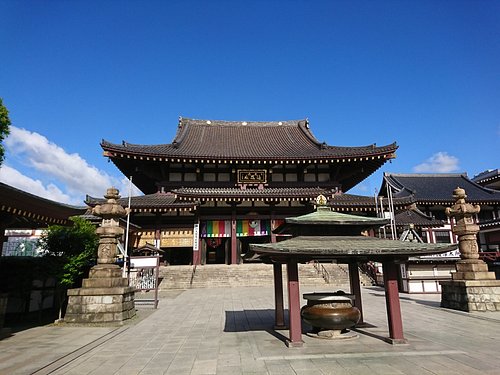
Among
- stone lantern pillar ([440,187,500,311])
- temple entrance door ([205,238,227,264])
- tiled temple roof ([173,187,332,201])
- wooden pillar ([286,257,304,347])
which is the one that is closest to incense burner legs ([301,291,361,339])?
wooden pillar ([286,257,304,347])

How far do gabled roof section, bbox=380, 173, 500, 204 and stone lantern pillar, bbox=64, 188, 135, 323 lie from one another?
1036 inches

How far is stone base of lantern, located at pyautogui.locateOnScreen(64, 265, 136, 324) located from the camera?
10.3m

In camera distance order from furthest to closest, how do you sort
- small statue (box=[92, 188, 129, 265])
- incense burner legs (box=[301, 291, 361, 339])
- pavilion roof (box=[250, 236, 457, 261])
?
small statue (box=[92, 188, 129, 265]) → incense burner legs (box=[301, 291, 361, 339]) → pavilion roof (box=[250, 236, 457, 261])

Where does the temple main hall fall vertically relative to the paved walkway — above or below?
above

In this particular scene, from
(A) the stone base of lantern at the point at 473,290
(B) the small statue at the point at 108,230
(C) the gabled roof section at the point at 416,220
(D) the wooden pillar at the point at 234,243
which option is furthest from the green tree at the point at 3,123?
(C) the gabled roof section at the point at 416,220

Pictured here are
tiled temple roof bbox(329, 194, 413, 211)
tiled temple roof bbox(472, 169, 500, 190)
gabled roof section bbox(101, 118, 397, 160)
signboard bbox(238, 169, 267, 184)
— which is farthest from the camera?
tiled temple roof bbox(472, 169, 500, 190)

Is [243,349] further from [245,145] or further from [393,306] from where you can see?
[245,145]

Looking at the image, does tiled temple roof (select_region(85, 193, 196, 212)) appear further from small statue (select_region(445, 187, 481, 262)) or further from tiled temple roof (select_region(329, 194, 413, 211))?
small statue (select_region(445, 187, 481, 262))

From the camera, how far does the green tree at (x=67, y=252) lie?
1105 cm

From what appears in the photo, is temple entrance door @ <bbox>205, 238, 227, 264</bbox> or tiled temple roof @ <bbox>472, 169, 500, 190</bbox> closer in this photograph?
temple entrance door @ <bbox>205, 238, 227, 264</bbox>

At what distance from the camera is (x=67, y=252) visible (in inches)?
463

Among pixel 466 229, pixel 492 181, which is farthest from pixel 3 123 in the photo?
pixel 492 181

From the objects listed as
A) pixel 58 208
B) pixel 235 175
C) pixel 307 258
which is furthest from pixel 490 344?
pixel 235 175

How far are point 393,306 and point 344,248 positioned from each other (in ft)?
6.09
